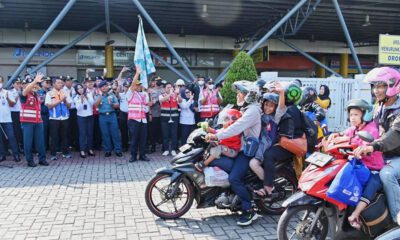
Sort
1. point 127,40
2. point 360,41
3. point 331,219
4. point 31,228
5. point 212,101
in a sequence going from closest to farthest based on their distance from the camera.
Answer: point 331,219 → point 31,228 → point 212,101 → point 127,40 → point 360,41

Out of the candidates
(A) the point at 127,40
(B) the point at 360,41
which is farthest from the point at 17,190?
(B) the point at 360,41

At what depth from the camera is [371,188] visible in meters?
3.71

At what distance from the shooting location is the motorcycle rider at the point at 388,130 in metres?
3.65

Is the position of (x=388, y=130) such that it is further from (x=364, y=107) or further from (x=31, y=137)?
(x=31, y=137)

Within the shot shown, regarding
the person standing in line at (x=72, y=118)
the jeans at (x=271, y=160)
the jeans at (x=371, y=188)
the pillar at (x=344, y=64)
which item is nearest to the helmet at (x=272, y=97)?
the jeans at (x=271, y=160)

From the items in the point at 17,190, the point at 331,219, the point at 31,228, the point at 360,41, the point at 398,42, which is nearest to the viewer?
the point at 331,219

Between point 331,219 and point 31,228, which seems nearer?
point 331,219

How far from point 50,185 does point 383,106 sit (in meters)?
5.42

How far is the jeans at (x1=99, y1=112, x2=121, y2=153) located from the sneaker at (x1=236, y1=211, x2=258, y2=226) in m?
5.19

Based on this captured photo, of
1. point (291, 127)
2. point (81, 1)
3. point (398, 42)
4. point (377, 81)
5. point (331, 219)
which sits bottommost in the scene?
point (331, 219)

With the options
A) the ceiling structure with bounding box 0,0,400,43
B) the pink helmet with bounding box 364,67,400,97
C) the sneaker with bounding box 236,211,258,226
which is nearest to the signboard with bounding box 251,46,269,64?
the ceiling structure with bounding box 0,0,400,43

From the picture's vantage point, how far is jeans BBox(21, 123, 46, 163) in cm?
802

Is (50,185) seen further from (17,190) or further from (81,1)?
(81,1)

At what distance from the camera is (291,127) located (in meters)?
4.76
